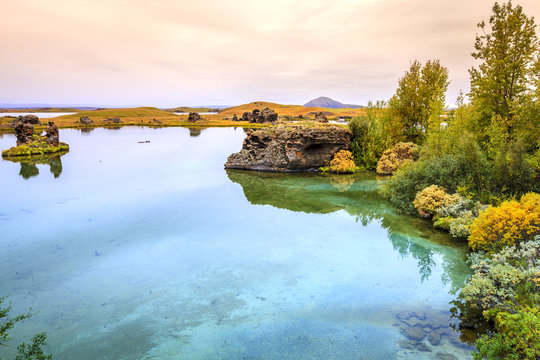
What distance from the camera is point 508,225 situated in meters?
10.1

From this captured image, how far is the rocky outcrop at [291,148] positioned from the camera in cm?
2947

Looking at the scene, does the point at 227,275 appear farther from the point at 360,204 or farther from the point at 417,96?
the point at 417,96

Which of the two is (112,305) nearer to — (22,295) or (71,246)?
(22,295)

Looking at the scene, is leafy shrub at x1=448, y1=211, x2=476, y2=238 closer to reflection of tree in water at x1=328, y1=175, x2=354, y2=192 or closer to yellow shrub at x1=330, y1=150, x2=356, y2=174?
reflection of tree in water at x1=328, y1=175, x2=354, y2=192

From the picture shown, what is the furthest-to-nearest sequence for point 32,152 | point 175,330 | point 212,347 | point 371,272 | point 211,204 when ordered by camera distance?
point 32,152 < point 211,204 < point 371,272 < point 175,330 < point 212,347

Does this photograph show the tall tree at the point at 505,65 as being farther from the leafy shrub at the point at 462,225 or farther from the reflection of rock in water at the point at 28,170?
the reflection of rock in water at the point at 28,170

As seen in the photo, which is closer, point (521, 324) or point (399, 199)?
point (521, 324)

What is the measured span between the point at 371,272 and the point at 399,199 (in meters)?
9.25

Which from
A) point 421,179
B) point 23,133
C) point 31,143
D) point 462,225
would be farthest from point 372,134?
point 23,133

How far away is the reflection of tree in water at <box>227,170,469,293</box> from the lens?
11773 mm

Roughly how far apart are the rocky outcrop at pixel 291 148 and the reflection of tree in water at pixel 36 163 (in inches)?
723

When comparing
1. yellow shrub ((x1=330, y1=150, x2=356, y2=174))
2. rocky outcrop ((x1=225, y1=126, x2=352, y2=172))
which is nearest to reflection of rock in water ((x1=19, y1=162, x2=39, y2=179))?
rocky outcrop ((x1=225, y1=126, x2=352, y2=172))

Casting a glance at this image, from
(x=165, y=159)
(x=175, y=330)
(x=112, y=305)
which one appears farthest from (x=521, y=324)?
(x=165, y=159)

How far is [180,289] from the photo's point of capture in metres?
9.73
